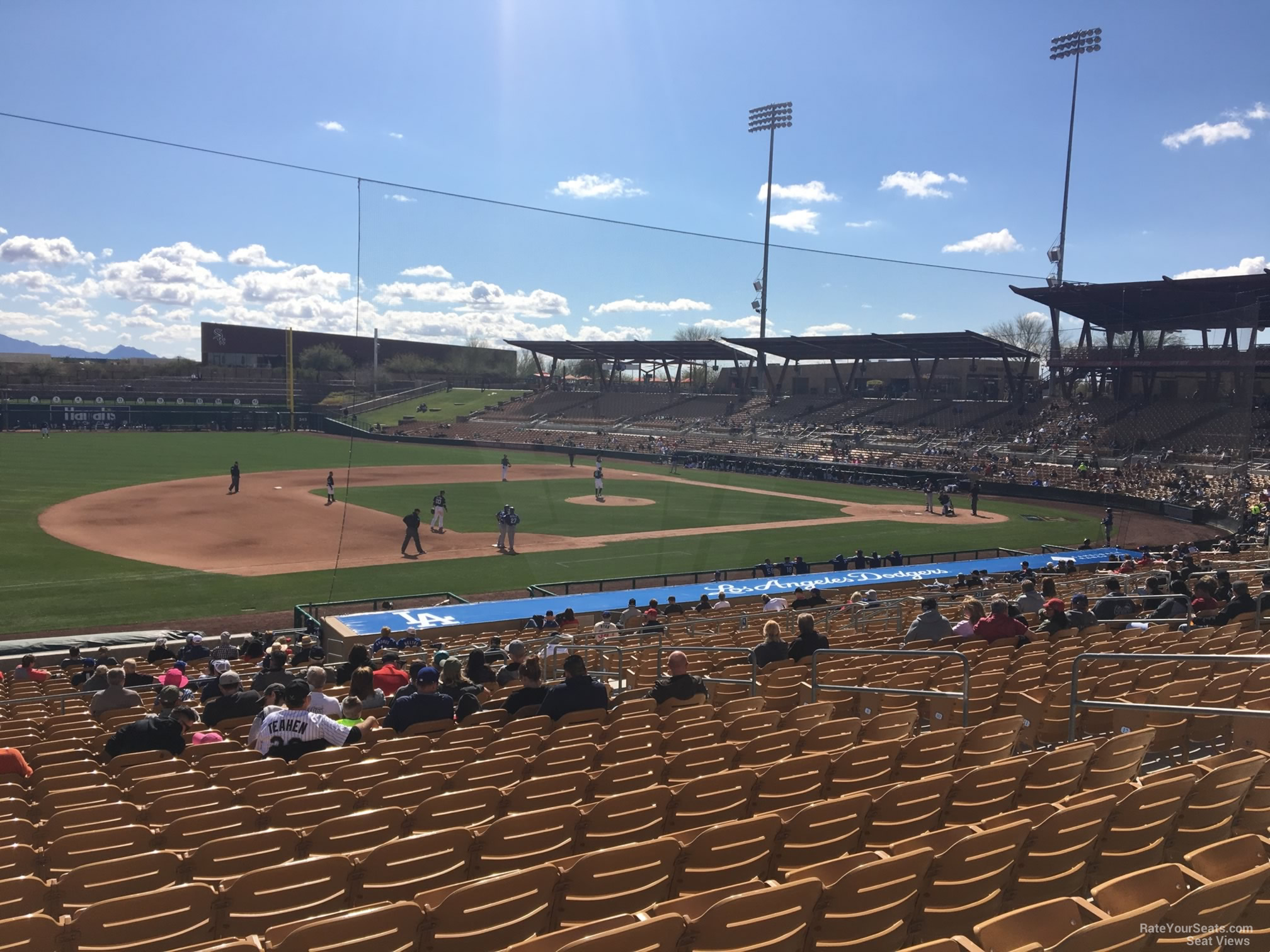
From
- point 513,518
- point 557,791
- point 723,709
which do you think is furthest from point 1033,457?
point 557,791

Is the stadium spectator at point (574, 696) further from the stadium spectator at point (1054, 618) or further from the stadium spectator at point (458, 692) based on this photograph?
the stadium spectator at point (1054, 618)

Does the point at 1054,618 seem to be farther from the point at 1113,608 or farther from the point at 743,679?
the point at 743,679

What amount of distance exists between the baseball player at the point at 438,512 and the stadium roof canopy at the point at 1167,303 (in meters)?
19.9

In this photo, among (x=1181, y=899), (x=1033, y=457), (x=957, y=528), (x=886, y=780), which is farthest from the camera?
(x=1033, y=457)

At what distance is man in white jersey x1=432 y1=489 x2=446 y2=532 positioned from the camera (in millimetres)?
29625

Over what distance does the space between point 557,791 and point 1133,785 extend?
11.0ft

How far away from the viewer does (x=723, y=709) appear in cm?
A: 815

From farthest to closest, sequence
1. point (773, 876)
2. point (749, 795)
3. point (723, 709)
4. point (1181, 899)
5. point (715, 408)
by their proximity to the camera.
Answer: point (715, 408) < point (723, 709) < point (749, 795) < point (773, 876) < point (1181, 899)

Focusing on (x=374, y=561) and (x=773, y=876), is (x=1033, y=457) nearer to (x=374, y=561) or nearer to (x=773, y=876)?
(x=374, y=561)

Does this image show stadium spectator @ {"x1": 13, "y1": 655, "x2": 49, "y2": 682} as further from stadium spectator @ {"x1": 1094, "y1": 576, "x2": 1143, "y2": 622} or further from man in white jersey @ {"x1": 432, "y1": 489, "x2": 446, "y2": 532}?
man in white jersey @ {"x1": 432, "y1": 489, "x2": 446, "y2": 532}

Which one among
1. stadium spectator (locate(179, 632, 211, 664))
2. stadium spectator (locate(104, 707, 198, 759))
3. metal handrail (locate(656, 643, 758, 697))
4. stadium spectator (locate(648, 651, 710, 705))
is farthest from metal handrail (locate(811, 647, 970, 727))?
stadium spectator (locate(179, 632, 211, 664))

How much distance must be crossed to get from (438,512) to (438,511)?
0.18 ft

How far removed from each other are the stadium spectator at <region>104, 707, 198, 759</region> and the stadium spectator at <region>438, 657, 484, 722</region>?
2.22 m

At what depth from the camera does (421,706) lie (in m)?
7.70
